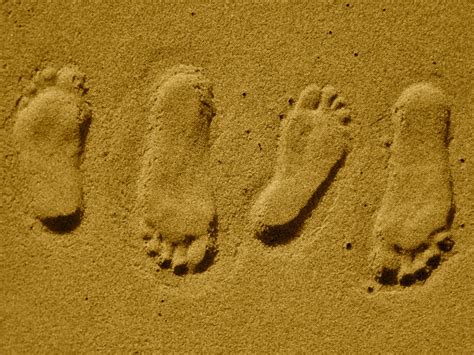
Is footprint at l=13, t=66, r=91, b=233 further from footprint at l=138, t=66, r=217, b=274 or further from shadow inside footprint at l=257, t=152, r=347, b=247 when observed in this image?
shadow inside footprint at l=257, t=152, r=347, b=247

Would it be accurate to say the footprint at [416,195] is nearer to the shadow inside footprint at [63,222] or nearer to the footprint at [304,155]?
the footprint at [304,155]

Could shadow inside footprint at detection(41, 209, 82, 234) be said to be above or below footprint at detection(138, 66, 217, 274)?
below

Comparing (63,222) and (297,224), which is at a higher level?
(297,224)

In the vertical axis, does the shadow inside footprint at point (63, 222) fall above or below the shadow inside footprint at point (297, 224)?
below

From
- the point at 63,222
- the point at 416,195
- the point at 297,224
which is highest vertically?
the point at 416,195

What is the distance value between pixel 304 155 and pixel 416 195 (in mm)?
296

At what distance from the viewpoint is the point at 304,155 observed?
1.11 m

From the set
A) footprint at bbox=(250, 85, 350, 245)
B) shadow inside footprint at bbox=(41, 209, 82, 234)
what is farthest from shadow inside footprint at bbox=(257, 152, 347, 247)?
shadow inside footprint at bbox=(41, 209, 82, 234)

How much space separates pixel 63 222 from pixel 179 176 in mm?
312

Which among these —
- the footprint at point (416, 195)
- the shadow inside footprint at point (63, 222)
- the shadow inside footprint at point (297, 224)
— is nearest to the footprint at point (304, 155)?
the shadow inside footprint at point (297, 224)

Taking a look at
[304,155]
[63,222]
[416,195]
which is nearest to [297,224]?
[304,155]

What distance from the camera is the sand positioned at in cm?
110

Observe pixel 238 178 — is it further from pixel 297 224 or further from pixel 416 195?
pixel 416 195

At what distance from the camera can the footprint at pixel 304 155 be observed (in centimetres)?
110
